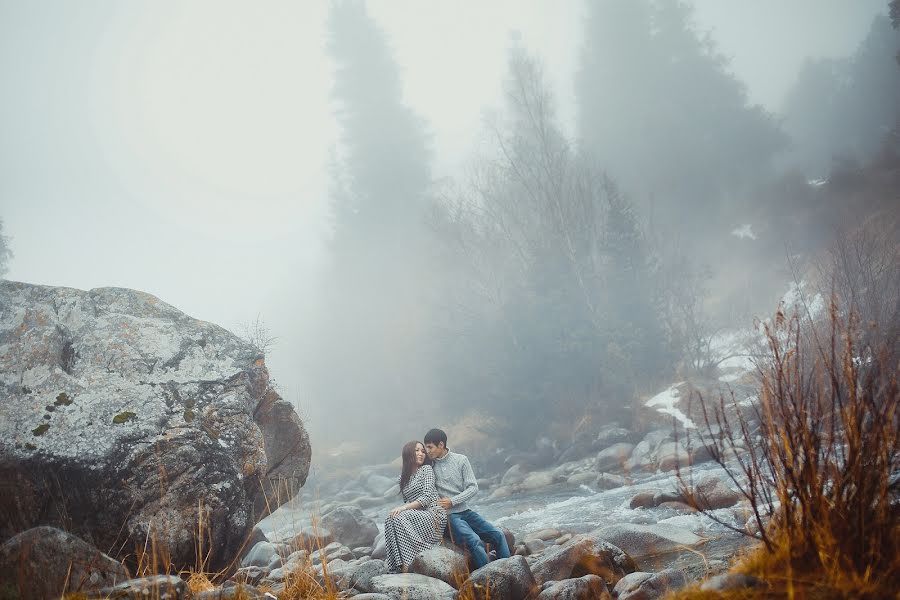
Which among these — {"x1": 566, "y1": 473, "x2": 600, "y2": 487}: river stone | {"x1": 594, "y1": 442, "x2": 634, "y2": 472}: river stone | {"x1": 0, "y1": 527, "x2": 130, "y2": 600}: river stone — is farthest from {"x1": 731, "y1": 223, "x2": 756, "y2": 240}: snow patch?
{"x1": 0, "y1": 527, "x2": 130, "y2": 600}: river stone

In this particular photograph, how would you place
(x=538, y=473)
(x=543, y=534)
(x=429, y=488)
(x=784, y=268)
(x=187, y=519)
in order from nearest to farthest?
(x=187, y=519) → (x=429, y=488) → (x=543, y=534) → (x=538, y=473) → (x=784, y=268)

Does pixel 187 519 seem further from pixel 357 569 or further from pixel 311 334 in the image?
pixel 311 334

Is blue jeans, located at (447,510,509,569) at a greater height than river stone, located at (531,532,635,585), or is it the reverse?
blue jeans, located at (447,510,509,569)

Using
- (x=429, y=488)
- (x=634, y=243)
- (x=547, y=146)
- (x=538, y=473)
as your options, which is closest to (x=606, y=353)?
(x=634, y=243)

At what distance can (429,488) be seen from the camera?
459 cm

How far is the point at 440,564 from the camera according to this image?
157 inches

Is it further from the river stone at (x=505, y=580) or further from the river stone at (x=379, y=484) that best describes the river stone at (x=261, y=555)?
the river stone at (x=379, y=484)

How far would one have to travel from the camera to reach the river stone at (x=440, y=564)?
153 inches

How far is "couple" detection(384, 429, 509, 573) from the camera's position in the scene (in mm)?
4266

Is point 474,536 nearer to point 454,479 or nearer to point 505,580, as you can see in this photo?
point 454,479

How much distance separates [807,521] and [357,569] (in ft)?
11.8

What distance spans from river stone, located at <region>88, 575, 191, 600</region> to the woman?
1.99 meters

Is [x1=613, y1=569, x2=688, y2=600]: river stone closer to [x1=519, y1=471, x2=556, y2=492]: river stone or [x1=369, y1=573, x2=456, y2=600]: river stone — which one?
[x1=369, y1=573, x2=456, y2=600]: river stone

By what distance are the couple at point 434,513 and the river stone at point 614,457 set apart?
827 cm
